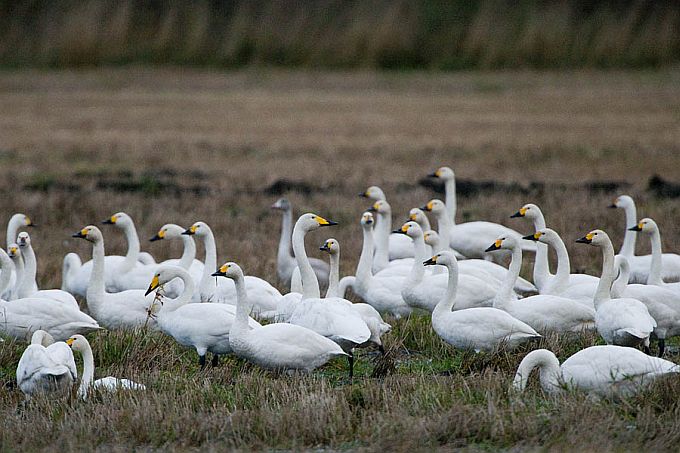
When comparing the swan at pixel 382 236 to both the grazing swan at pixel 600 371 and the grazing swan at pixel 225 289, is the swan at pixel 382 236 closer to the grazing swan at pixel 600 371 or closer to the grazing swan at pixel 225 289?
the grazing swan at pixel 225 289

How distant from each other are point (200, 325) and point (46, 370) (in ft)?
4.84

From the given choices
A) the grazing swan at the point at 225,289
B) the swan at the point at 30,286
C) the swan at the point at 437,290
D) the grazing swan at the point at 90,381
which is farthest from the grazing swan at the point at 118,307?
the swan at the point at 437,290

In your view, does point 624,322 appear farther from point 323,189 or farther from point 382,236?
point 323,189

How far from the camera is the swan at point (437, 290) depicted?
29.1 feet

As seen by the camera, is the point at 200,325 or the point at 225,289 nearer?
the point at 200,325

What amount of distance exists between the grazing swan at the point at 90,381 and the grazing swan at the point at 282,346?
0.89 meters

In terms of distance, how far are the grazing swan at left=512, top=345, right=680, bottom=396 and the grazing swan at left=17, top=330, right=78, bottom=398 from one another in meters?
2.74

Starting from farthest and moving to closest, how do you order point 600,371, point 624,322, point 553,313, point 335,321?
point 553,313 → point 335,321 → point 624,322 → point 600,371

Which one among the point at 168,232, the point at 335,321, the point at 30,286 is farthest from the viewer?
the point at 168,232

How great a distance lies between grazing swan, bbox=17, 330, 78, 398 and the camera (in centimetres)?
624

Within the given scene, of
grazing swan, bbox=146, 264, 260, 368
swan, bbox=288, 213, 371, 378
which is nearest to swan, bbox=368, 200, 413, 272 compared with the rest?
swan, bbox=288, 213, 371, 378

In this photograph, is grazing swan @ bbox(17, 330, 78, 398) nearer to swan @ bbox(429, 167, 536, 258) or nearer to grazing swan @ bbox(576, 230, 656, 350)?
grazing swan @ bbox(576, 230, 656, 350)

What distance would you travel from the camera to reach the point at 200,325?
745 centimetres

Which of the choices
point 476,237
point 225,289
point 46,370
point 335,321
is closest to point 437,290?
point 335,321
